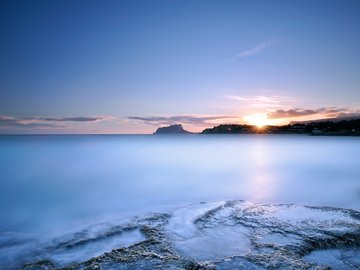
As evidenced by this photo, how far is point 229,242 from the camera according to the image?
6949 mm

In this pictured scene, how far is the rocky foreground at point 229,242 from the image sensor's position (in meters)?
5.56

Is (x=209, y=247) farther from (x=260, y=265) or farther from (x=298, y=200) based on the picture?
(x=298, y=200)

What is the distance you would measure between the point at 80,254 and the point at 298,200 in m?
11.1

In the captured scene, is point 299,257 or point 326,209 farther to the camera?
point 326,209

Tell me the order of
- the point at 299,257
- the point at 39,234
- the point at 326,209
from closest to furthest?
1. the point at 299,257
2. the point at 39,234
3. the point at 326,209

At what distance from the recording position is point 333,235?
716cm

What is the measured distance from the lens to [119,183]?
66.5 ft

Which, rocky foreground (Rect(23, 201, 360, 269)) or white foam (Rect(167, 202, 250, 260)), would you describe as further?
white foam (Rect(167, 202, 250, 260))

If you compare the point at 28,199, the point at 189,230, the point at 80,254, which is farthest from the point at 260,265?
the point at 28,199

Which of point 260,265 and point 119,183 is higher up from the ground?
point 260,265

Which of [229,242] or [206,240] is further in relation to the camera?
[206,240]

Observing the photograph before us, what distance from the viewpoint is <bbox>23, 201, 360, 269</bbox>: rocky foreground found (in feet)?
18.2

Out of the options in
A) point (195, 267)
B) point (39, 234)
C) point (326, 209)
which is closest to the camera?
point (195, 267)

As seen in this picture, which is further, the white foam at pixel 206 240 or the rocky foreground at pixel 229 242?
the white foam at pixel 206 240
